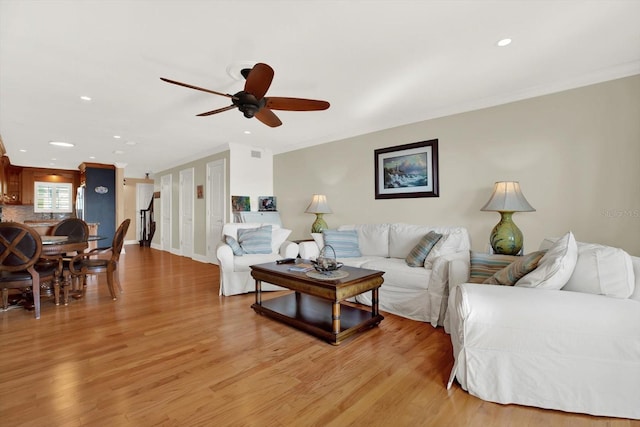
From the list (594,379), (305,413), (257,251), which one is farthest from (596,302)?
(257,251)

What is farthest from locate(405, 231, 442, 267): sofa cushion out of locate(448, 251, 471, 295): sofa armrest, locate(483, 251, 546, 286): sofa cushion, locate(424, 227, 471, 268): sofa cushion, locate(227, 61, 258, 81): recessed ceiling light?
locate(227, 61, 258, 81): recessed ceiling light

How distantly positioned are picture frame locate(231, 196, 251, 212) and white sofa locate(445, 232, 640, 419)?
176 inches

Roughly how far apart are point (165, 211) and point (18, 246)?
5.42 meters

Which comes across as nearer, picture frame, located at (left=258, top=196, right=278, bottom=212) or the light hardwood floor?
the light hardwood floor

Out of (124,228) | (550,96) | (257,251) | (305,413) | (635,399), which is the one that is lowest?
(305,413)

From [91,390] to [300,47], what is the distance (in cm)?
278

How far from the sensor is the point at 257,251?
4125 mm

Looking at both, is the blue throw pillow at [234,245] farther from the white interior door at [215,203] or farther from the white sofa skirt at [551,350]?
the white sofa skirt at [551,350]

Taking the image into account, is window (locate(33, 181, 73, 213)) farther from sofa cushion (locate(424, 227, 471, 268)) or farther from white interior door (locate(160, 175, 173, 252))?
sofa cushion (locate(424, 227, 471, 268))

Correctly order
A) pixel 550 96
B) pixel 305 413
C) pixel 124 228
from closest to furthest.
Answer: pixel 305 413, pixel 550 96, pixel 124 228

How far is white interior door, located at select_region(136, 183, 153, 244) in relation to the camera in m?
9.83

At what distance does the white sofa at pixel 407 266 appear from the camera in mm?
2846

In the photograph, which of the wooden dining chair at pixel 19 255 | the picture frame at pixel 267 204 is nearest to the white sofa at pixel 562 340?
the wooden dining chair at pixel 19 255

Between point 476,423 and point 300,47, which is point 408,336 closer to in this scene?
point 476,423
